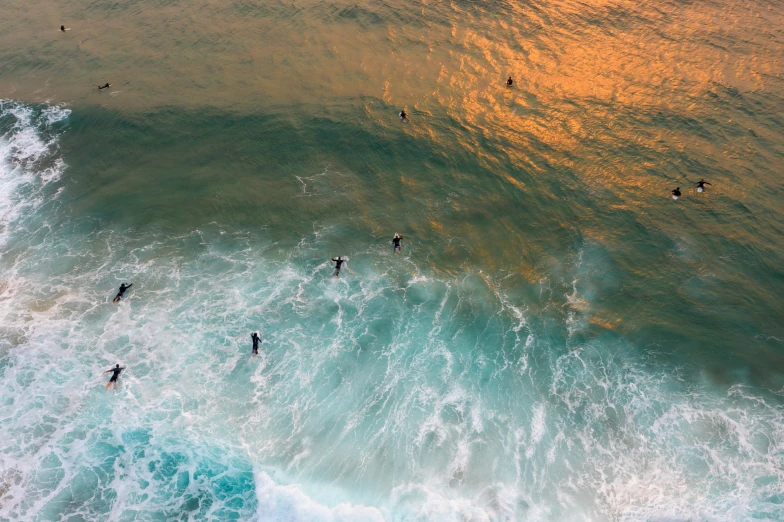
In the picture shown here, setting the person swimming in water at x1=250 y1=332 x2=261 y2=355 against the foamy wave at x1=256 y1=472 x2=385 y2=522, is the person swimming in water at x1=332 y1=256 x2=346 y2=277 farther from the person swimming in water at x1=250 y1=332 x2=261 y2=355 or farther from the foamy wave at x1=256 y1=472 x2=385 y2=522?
the foamy wave at x1=256 y1=472 x2=385 y2=522

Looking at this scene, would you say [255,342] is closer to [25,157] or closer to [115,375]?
[115,375]

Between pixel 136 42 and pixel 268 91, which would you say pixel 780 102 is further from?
pixel 136 42

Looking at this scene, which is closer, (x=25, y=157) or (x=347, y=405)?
(x=347, y=405)

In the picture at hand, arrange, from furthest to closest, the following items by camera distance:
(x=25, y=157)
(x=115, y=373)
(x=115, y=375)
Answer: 1. (x=25, y=157)
2. (x=115, y=373)
3. (x=115, y=375)

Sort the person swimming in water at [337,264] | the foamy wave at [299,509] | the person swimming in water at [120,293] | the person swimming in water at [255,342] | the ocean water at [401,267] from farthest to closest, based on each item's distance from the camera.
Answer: the person swimming in water at [337,264] < the person swimming in water at [120,293] < the person swimming in water at [255,342] < the ocean water at [401,267] < the foamy wave at [299,509]

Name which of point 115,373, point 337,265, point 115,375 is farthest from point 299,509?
point 337,265

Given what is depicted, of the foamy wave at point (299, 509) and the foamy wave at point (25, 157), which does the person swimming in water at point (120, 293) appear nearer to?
the foamy wave at point (25, 157)

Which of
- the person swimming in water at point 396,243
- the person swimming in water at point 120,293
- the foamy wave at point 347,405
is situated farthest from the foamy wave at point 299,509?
the person swimming in water at point 396,243

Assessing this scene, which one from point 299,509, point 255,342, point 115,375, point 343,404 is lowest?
point 299,509
